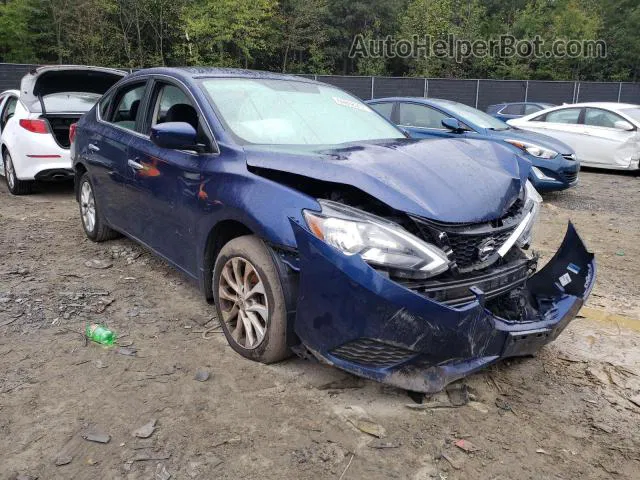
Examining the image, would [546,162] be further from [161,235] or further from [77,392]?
[77,392]

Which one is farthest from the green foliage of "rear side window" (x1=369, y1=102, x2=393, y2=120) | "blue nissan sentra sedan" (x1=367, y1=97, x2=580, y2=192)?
"blue nissan sentra sedan" (x1=367, y1=97, x2=580, y2=192)

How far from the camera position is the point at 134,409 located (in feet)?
8.61

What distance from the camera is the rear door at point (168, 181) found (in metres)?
3.33

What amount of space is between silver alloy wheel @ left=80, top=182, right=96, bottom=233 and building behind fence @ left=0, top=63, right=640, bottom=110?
60.1ft

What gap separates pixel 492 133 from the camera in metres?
8.09

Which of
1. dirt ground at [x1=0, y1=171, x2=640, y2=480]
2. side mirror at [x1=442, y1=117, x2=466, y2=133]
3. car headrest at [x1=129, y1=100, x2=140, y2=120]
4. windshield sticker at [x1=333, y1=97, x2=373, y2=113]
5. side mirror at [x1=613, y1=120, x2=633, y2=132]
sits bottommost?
dirt ground at [x1=0, y1=171, x2=640, y2=480]

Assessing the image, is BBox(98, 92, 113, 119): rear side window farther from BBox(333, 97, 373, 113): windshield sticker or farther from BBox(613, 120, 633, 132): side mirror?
BBox(613, 120, 633, 132): side mirror

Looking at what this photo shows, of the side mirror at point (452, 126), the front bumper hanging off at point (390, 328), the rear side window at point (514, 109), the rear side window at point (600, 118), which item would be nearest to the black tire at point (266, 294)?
the front bumper hanging off at point (390, 328)

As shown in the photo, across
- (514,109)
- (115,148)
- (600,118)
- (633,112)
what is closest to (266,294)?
(115,148)

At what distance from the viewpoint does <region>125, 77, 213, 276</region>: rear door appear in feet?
10.9

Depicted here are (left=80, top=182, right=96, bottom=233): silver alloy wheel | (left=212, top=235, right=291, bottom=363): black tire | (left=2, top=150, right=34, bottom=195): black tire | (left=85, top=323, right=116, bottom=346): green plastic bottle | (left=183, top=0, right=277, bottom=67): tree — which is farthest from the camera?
(left=183, top=0, right=277, bottom=67): tree

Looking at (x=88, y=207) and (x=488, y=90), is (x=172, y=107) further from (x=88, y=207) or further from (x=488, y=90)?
(x=488, y=90)

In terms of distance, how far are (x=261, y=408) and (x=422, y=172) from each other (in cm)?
141

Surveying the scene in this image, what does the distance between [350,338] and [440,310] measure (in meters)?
0.42
